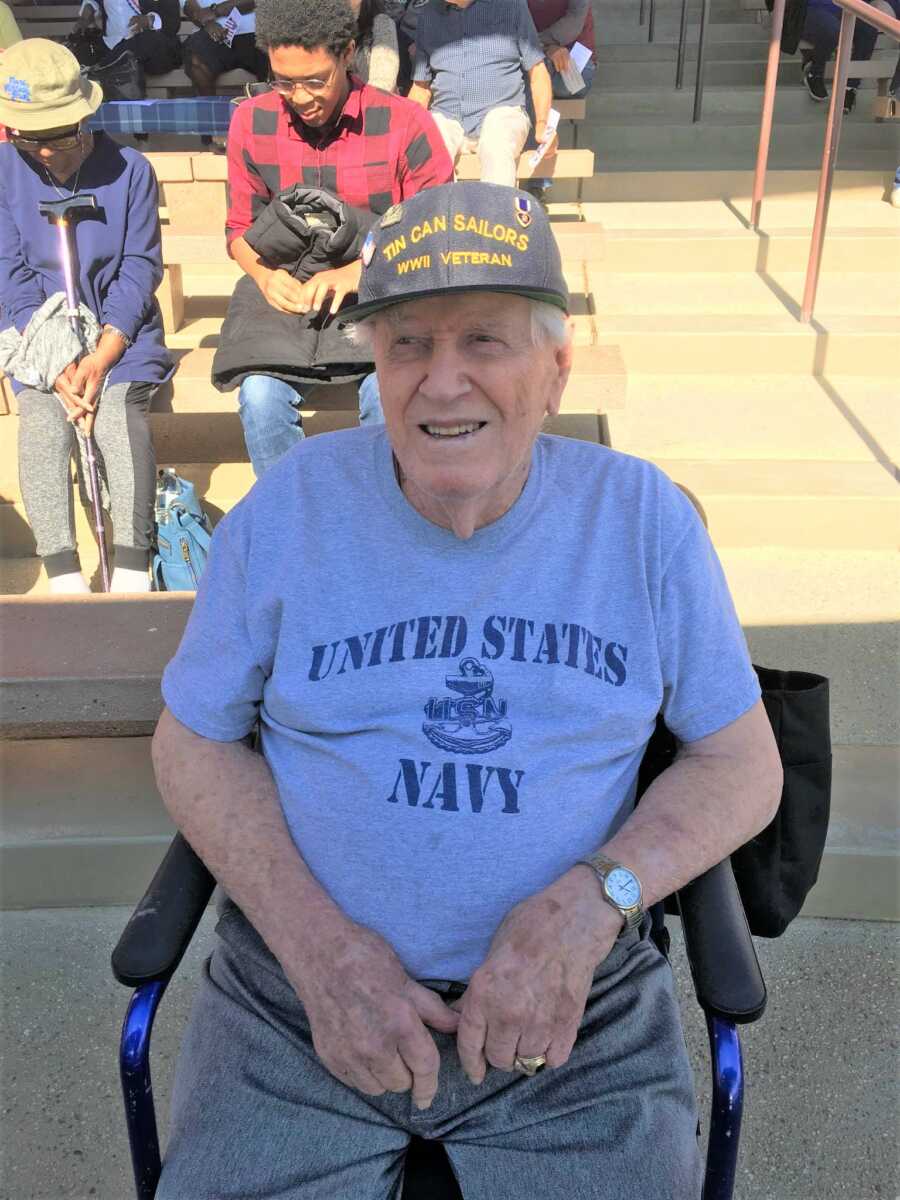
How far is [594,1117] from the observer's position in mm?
1201

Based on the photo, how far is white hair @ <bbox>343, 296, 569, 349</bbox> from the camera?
1338mm

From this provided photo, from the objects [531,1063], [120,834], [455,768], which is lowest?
[120,834]

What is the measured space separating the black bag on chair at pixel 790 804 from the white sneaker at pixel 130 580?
194cm

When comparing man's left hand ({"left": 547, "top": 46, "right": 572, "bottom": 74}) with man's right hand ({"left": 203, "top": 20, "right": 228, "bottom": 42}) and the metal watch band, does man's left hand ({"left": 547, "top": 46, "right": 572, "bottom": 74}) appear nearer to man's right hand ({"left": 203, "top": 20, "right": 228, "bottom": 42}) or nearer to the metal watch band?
man's right hand ({"left": 203, "top": 20, "right": 228, "bottom": 42})

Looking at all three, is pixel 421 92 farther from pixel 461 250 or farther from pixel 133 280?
pixel 461 250

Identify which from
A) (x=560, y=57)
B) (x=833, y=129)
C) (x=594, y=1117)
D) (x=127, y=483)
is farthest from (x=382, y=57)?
(x=594, y=1117)

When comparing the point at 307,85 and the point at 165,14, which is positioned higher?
the point at 165,14

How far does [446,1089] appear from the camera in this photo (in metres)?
1.25

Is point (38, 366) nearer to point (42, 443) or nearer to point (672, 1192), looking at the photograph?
point (42, 443)

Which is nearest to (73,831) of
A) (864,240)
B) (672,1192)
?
(672,1192)

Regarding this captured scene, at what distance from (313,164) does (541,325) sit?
6.16 feet

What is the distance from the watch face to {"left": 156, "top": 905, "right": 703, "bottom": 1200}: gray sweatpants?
0.12 meters

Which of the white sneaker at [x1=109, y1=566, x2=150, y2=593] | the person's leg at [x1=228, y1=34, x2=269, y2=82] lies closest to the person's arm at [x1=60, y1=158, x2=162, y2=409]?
the white sneaker at [x1=109, y1=566, x2=150, y2=593]

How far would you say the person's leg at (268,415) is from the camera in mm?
2852
